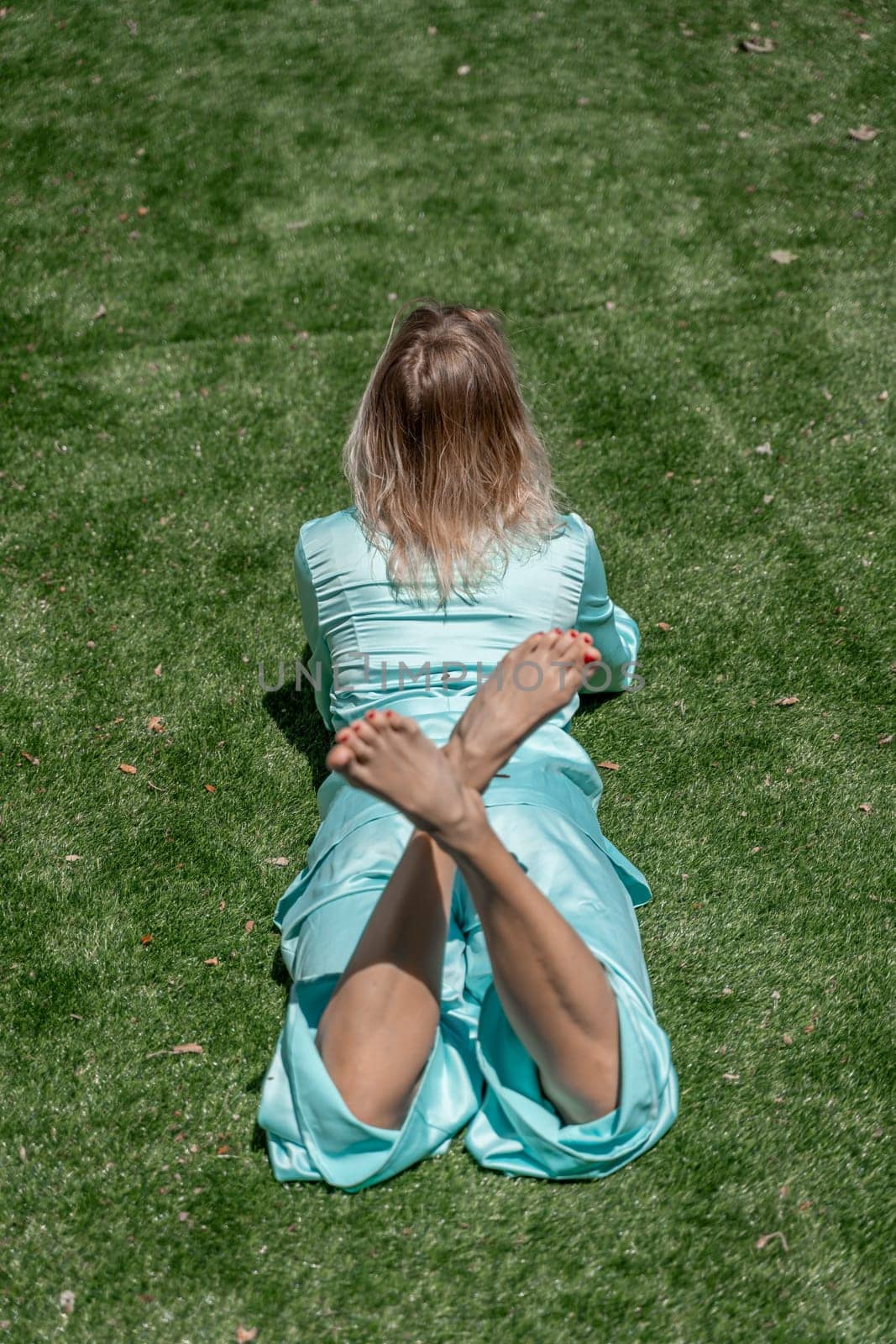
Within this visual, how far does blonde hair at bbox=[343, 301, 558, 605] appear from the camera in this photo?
307cm

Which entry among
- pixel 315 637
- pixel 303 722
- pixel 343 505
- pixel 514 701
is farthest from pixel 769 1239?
pixel 343 505

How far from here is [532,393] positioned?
5473 mm

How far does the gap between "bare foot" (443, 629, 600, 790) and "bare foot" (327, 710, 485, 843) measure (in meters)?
0.10

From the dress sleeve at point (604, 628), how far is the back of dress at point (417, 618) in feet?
0.12

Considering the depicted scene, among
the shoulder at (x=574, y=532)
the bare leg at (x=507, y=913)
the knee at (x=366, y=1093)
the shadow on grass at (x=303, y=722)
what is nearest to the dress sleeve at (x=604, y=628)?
the shoulder at (x=574, y=532)

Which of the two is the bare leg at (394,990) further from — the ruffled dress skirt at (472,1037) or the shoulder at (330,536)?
the shoulder at (330,536)

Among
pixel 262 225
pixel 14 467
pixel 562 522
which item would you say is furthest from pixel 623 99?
pixel 562 522

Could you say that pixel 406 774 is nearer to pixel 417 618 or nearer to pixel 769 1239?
pixel 417 618

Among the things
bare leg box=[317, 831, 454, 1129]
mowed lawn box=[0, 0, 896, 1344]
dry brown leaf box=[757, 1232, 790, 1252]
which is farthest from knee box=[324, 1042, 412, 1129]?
dry brown leaf box=[757, 1232, 790, 1252]

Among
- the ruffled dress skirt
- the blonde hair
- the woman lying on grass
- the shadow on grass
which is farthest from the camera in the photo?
the shadow on grass

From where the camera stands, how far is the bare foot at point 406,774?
2.37 meters

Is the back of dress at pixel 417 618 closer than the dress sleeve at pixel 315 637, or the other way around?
the back of dress at pixel 417 618

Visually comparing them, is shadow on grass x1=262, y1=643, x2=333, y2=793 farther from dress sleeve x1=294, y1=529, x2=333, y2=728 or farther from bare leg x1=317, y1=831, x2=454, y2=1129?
bare leg x1=317, y1=831, x2=454, y2=1129

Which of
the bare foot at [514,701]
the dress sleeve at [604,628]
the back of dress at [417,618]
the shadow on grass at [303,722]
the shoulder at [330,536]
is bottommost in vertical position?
the shadow on grass at [303,722]
